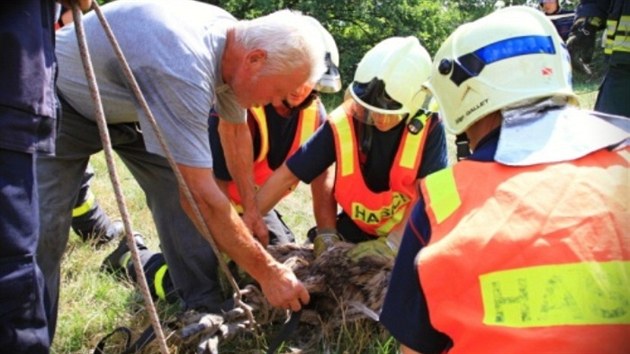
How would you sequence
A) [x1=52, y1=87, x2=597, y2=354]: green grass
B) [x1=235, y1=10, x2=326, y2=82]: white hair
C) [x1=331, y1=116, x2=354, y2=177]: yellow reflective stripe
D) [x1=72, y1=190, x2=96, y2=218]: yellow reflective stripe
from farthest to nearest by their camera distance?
1. [x1=72, y1=190, x2=96, y2=218]: yellow reflective stripe
2. [x1=331, y1=116, x2=354, y2=177]: yellow reflective stripe
3. [x1=52, y1=87, x2=597, y2=354]: green grass
4. [x1=235, y1=10, x2=326, y2=82]: white hair

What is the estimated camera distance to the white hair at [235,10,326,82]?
2639 millimetres

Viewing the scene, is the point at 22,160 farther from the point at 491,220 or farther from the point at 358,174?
the point at 358,174

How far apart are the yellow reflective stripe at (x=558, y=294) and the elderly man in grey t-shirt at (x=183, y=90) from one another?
1.36 metres

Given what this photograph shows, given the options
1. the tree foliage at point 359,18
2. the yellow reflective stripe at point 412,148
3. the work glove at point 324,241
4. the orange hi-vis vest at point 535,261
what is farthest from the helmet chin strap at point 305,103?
the tree foliage at point 359,18

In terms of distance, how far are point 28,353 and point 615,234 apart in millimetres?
1478

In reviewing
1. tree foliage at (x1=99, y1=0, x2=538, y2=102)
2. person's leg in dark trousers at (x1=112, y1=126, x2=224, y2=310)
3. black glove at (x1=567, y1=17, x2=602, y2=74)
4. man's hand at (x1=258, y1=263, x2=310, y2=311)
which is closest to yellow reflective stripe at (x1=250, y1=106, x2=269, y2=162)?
person's leg in dark trousers at (x1=112, y1=126, x2=224, y2=310)

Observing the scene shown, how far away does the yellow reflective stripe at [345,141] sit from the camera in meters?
3.50

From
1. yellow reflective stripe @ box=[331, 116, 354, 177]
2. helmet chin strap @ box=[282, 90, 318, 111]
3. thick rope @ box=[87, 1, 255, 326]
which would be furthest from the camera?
helmet chin strap @ box=[282, 90, 318, 111]

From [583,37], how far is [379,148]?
111 inches

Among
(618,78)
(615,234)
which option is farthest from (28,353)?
(618,78)

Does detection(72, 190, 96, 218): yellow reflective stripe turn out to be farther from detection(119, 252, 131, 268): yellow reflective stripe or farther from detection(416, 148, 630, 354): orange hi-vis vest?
detection(416, 148, 630, 354): orange hi-vis vest

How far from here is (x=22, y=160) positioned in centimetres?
165

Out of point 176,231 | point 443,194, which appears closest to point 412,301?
point 443,194

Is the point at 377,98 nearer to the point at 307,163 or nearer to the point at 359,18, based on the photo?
the point at 307,163
